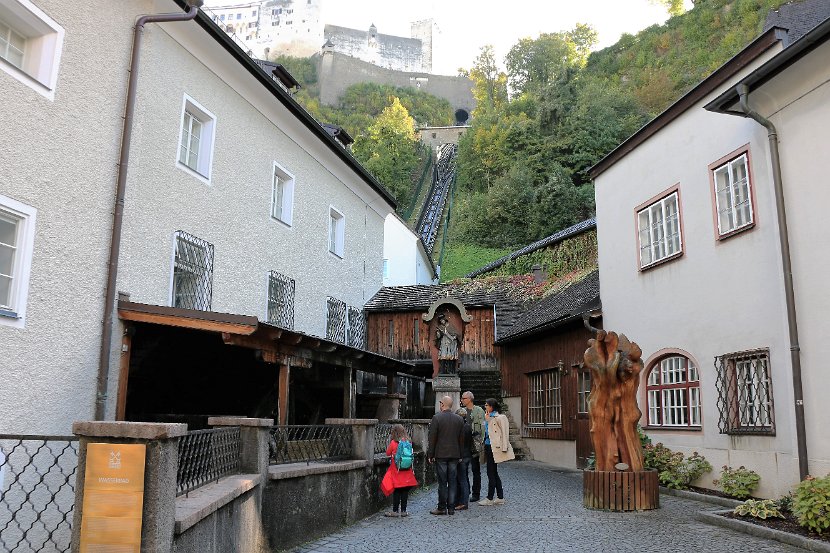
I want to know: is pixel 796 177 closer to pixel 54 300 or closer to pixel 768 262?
pixel 768 262

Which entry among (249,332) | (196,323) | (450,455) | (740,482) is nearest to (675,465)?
(740,482)

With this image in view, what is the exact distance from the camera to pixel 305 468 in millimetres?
8430

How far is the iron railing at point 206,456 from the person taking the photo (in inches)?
228

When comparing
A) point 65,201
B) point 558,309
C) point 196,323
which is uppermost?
point 558,309

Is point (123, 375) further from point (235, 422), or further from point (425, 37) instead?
point (425, 37)

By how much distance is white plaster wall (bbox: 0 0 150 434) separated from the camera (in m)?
8.34

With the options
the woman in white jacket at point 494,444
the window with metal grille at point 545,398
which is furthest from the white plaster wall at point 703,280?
the woman in white jacket at point 494,444

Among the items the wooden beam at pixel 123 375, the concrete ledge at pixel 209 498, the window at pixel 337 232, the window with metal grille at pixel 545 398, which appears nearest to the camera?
the concrete ledge at pixel 209 498

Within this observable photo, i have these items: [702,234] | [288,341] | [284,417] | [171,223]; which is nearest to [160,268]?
[171,223]

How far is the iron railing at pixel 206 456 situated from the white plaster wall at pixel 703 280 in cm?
746

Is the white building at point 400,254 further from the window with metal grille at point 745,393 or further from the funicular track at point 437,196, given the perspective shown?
the window with metal grille at point 745,393

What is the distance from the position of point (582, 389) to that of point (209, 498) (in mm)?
12251

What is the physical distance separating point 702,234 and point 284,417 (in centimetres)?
769

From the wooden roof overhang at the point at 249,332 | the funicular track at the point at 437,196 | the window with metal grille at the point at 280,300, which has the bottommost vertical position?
the wooden roof overhang at the point at 249,332
